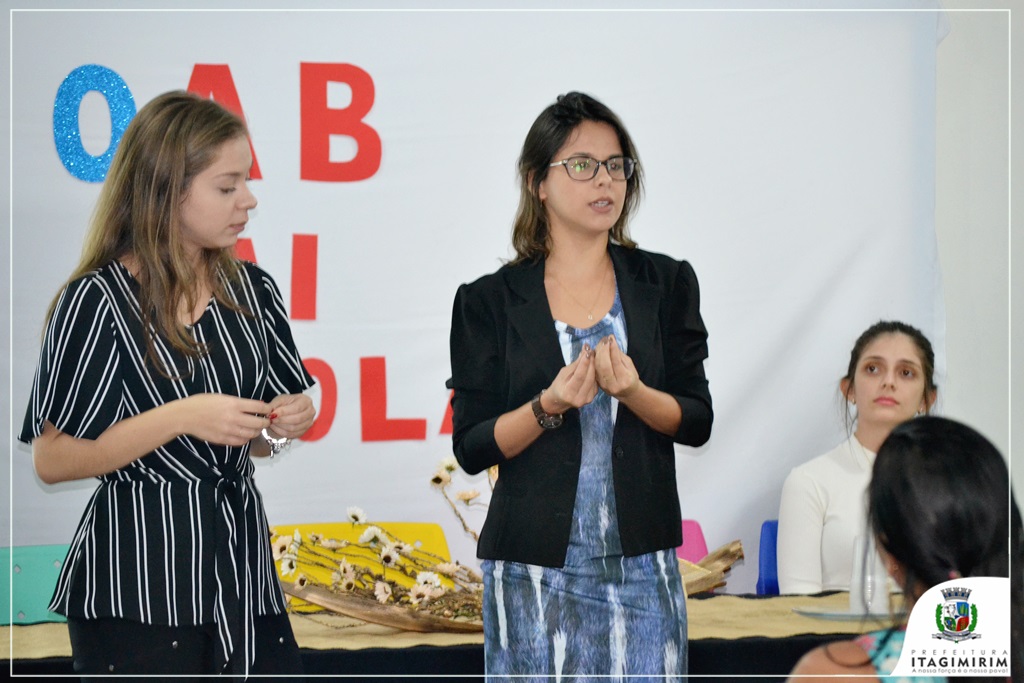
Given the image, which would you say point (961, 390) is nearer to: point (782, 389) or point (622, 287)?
point (782, 389)

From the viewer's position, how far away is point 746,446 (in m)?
2.98

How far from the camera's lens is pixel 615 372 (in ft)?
5.97

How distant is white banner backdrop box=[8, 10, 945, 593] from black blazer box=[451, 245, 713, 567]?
3.09 feet

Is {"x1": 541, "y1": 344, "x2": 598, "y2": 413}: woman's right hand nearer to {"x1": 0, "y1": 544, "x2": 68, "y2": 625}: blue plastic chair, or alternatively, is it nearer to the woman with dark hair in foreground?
the woman with dark hair in foreground

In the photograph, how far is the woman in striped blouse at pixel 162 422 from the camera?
1.72 meters

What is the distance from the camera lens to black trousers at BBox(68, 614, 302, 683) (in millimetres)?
1672

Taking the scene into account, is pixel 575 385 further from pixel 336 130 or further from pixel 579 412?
pixel 336 130

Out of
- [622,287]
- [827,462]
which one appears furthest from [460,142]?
[827,462]

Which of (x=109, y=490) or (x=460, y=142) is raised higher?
(x=460, y=142)

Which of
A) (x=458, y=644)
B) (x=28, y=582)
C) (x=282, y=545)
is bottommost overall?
(x=458, y=644)

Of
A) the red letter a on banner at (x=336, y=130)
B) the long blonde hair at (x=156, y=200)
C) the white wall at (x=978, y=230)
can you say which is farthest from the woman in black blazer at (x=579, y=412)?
the white wall at (x=978, y=230)

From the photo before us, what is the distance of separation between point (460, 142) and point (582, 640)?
154cm

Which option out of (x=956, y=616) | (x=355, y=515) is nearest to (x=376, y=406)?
(x=355, y=515)

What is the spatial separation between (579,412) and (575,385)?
14cm
